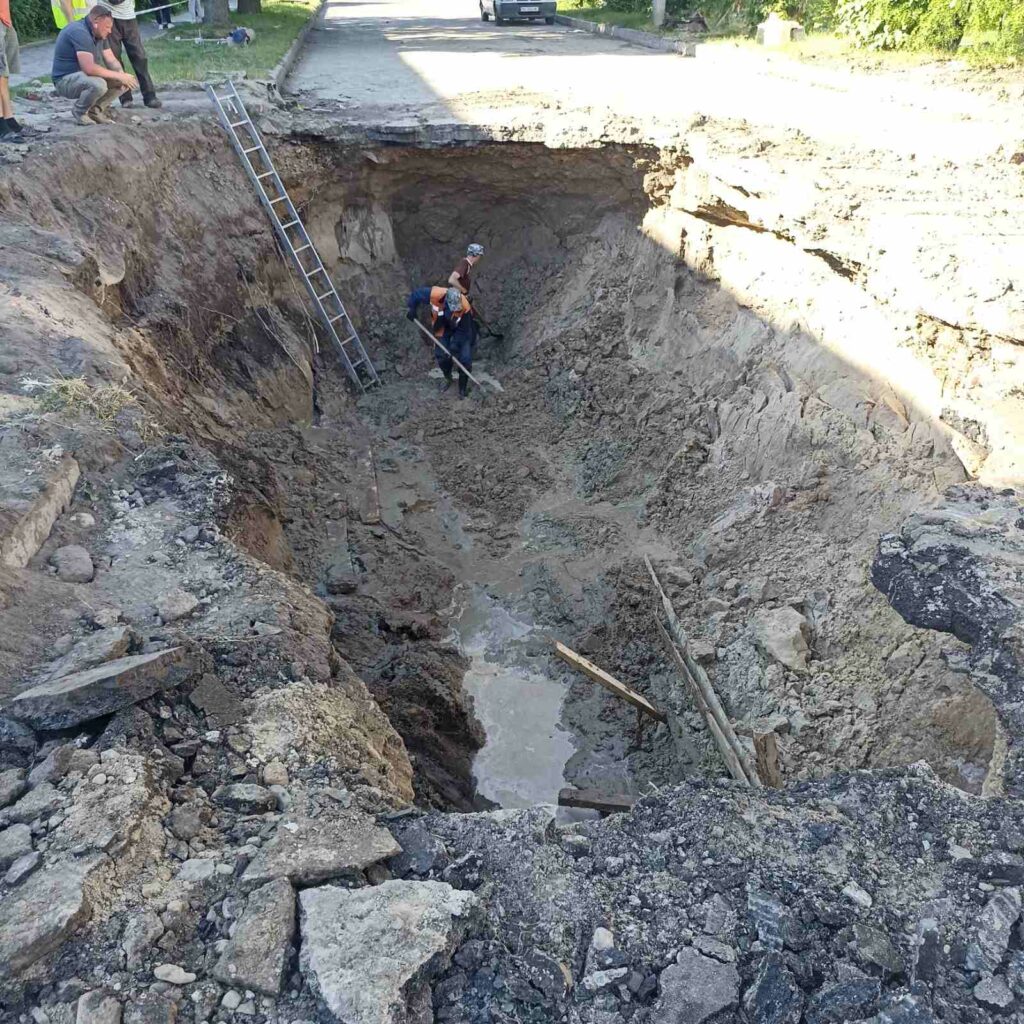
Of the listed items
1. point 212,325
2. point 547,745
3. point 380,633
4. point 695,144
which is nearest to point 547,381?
point 695,144

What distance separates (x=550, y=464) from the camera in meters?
8.97

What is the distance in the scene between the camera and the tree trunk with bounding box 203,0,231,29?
16.1 m

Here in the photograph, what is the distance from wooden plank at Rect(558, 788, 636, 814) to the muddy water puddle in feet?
1.45

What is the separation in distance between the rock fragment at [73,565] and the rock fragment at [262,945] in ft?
7.21

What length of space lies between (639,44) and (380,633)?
14903mm

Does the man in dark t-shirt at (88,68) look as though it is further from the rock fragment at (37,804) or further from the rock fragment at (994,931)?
the rock fragment at (994,931)

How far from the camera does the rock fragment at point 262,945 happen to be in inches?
104

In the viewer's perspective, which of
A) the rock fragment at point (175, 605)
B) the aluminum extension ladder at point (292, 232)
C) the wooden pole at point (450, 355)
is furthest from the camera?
the wooden pole at point (450, 355)

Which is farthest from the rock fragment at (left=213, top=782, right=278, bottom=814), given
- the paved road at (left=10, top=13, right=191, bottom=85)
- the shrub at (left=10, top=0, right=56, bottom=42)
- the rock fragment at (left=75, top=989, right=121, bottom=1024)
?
the shrub at (left=10, top=0, right=56, bottom=42)

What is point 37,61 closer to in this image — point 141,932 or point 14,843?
point 14,843

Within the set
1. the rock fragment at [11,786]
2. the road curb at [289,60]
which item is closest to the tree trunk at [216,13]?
the road curb at [289,60]

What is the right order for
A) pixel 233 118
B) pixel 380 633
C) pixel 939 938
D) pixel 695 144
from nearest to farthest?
pixel 939 938, pixel 380 633, pixel 695 144, pixel 233 118

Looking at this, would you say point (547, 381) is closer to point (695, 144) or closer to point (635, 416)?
point (635, 416)

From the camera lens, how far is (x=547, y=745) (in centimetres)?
608
